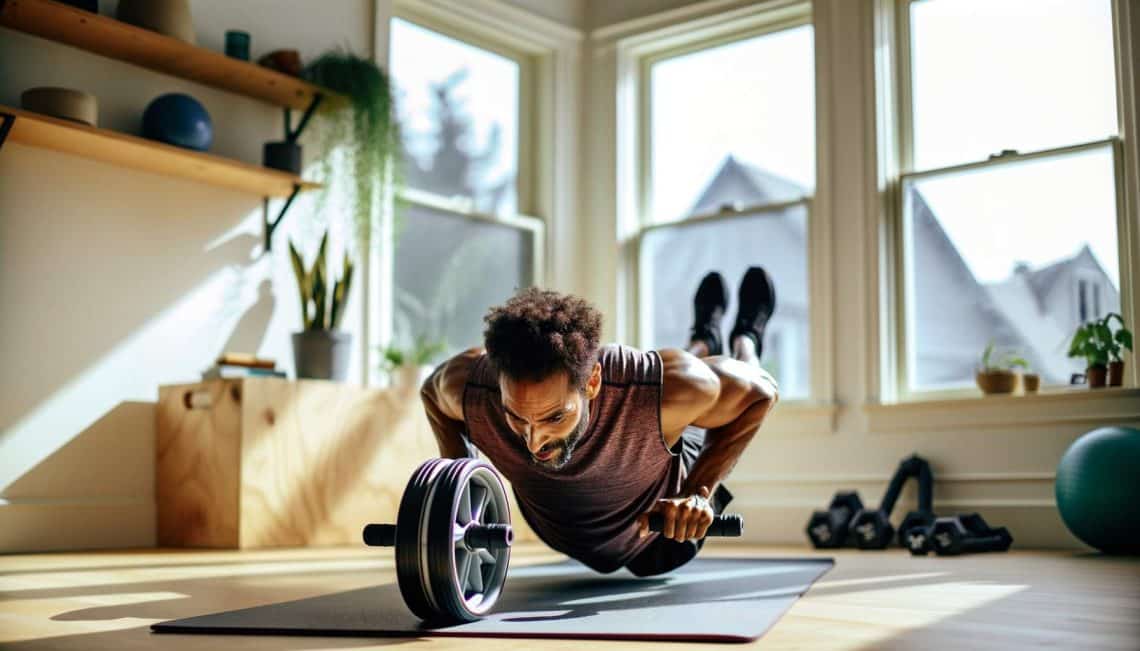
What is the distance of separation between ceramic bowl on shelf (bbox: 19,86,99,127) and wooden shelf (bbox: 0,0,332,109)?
0.24 metres

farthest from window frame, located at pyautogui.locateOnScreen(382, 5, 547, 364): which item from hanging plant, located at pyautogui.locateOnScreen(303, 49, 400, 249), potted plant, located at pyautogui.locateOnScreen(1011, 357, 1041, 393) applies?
potted plant, located at pyautogui.locateOnScreen(1011, 357, 1041, 393)

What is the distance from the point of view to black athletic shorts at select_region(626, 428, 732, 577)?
2.89 metres

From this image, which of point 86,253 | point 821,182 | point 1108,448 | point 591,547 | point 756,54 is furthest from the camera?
point 756,54

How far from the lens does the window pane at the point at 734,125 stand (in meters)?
5.27

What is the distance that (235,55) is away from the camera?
14.2 ft

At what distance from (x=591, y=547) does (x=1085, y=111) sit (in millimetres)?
3009

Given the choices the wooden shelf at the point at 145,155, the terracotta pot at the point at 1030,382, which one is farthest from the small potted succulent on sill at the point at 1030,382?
the wooden shelf at the point at 145,155

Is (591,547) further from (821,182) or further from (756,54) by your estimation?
(756,54)

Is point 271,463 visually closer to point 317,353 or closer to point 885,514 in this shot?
point 317,353

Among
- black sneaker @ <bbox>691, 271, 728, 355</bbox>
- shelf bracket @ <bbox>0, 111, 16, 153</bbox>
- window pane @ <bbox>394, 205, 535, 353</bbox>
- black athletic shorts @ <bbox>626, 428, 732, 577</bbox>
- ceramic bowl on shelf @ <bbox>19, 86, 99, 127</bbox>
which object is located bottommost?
black athletic shorts @ <bbox>626, 428, 732, 577</bbox>

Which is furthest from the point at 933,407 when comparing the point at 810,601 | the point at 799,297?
the point at 810,601

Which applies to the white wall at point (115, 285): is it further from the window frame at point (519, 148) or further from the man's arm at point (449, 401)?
the man's arm at point (449, 401)

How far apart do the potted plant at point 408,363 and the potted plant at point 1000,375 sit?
7.26 ft

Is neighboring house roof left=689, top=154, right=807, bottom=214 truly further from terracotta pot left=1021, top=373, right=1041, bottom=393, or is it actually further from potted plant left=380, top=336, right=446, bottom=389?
potted plant left=380, top=336, right=446, bottom=389
